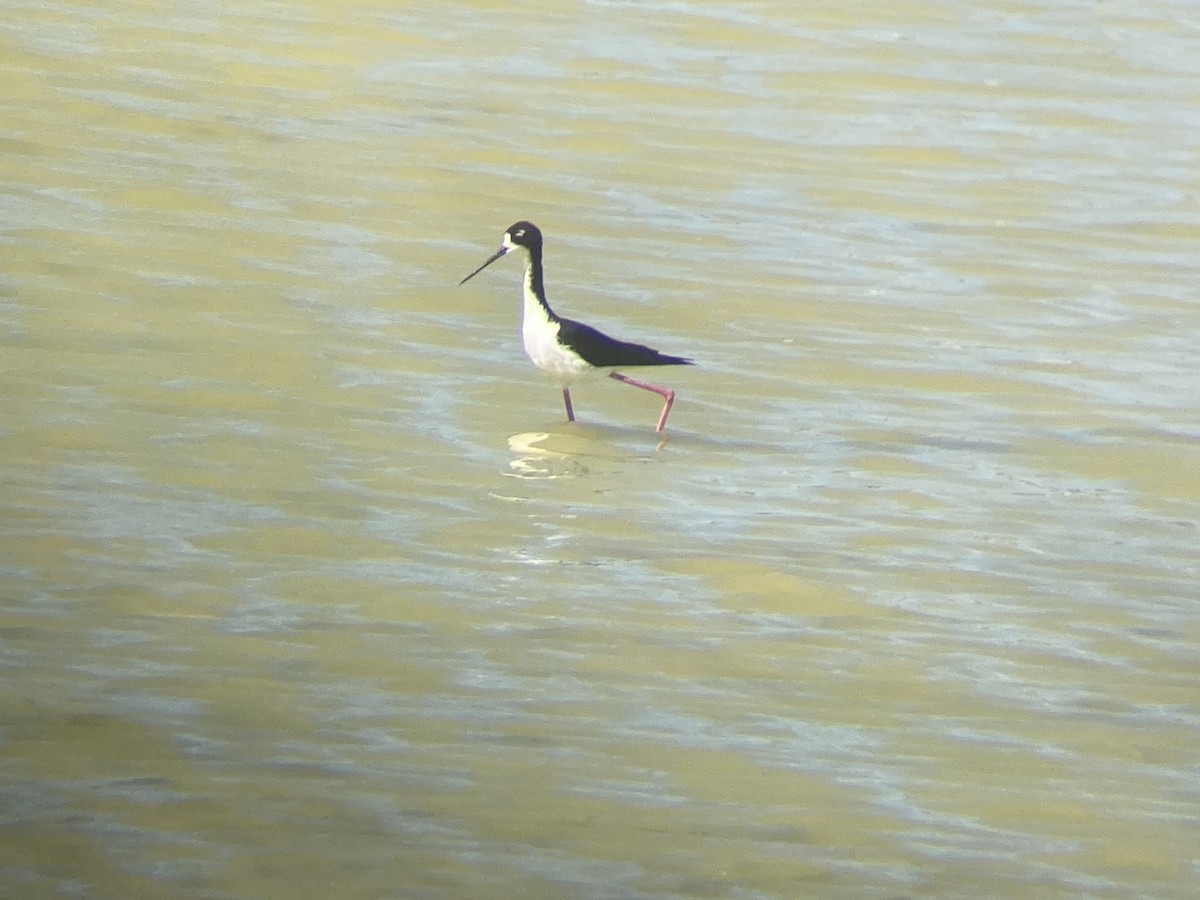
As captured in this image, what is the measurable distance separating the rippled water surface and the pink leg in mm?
75

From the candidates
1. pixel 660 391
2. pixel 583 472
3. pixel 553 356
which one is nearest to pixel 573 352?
pixel 553 356

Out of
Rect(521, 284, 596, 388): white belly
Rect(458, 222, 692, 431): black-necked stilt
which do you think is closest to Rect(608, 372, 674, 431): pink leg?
Rect(458, 222, 692, 431): black-necked stilt

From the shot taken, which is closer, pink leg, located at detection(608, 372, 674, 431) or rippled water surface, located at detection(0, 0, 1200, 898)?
rippled water surface, located at detection(0, 0, 1200, 898)

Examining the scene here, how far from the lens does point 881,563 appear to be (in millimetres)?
6973

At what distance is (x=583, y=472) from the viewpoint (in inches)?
312

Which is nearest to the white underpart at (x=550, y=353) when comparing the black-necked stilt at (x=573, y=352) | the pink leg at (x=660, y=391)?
the black-necked stilt at (x=573, y=352)

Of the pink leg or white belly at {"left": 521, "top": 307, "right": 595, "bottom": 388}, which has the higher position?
white belly at {"left": 521, "top": 307, "right": 595, "bottom": 388}

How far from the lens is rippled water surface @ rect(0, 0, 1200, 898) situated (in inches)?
195

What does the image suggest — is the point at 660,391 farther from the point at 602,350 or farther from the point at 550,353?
the point at 550,353

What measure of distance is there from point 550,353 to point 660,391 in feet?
1.52

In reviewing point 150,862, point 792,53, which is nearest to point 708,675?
point 150,862

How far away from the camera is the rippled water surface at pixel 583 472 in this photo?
4.96 metres

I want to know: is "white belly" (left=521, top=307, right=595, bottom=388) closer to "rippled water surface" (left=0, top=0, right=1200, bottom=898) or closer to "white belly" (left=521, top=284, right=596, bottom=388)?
"white belly" (left=521, top=284, right=596, bottom=388)

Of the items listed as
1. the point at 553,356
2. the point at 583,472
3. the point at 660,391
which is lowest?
the point at 583,472
